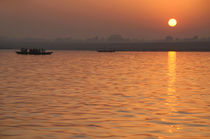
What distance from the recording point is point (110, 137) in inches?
482

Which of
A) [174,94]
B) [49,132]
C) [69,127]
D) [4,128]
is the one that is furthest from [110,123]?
[174,94]

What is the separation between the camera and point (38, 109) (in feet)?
58.1

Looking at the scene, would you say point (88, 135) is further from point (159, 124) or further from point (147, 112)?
point (147, 112)

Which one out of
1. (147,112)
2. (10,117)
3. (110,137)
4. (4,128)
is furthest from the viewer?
(147,112)

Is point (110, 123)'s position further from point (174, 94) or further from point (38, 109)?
point (174, 94)

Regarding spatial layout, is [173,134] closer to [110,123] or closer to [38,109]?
[110,123]

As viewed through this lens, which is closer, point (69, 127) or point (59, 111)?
point (69, 127)

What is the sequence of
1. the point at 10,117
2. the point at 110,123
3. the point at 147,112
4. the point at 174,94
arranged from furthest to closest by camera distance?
the point at 174,94 < the point at 147,112 < the point at 10,117 < the point at 110,123

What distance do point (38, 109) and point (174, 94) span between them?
10272mm

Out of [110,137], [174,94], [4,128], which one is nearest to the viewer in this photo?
[110,137]

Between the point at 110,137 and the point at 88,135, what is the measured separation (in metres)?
0.77

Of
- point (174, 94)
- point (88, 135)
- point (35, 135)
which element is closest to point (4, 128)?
point (35, 135)

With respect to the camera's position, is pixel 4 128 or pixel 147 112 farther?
pixel 147 112

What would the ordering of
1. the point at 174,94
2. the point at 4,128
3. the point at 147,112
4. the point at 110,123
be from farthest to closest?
the point at 174,94 < the point at 147,112 < the point at 110,123 < the point at 4,128
